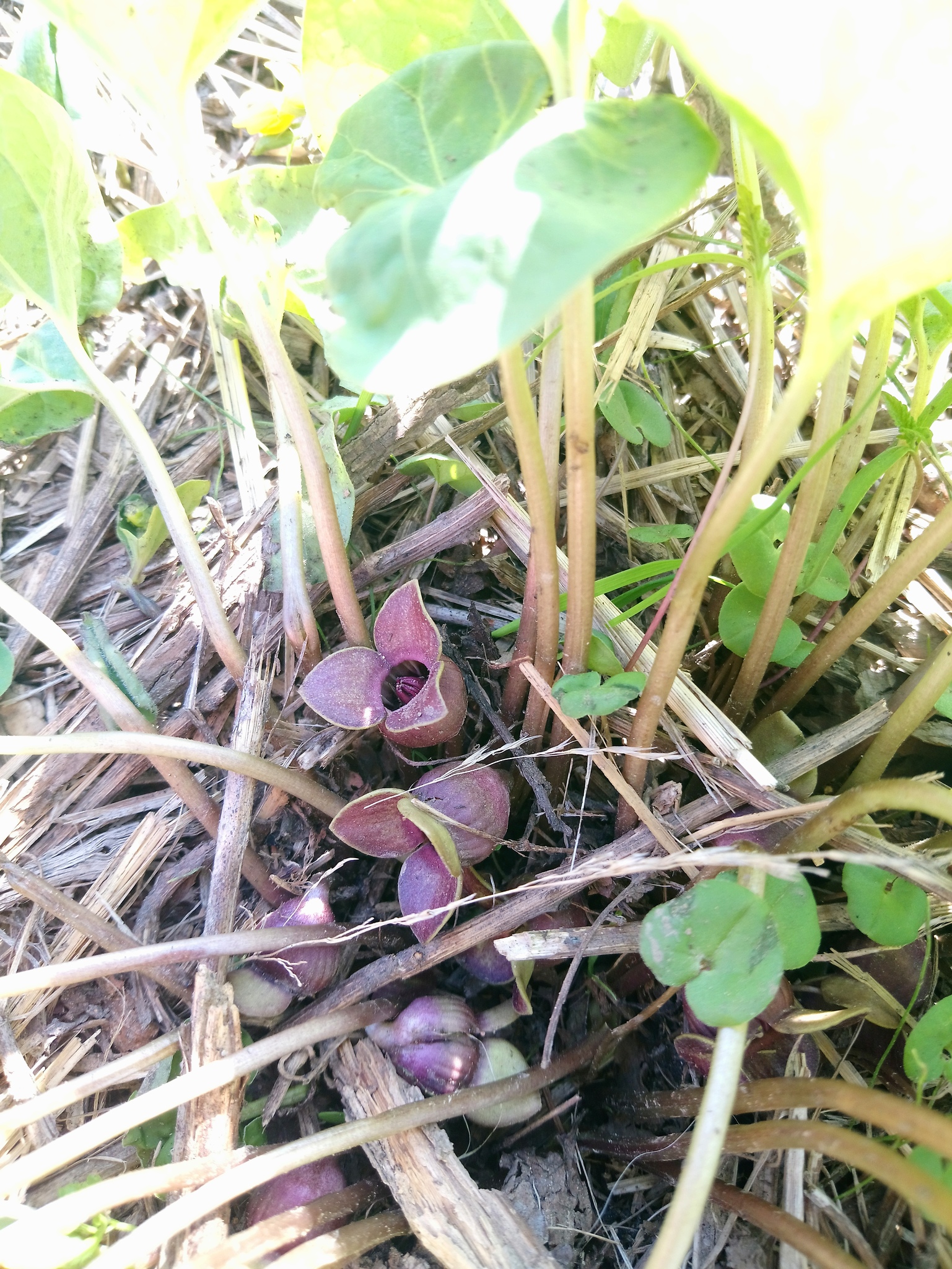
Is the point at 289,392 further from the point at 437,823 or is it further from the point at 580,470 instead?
the point at 437,823

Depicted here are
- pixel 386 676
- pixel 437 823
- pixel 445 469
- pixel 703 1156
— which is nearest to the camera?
pixel 703 1156

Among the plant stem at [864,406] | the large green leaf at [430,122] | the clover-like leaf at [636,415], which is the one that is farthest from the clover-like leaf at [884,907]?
the large green leaf at [430,122]

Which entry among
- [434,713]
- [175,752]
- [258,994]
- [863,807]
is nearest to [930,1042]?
[863,807]

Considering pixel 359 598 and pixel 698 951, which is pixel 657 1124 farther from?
pixel 359 598

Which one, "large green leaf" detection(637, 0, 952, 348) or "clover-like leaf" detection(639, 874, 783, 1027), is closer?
"large green leaf" detection(637, 0, 952, 348)

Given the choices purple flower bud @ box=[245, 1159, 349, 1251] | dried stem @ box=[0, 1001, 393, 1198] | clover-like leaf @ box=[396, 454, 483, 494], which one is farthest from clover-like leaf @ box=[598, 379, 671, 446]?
purple flower bud @ box=[245, 1159, 349, 1251]

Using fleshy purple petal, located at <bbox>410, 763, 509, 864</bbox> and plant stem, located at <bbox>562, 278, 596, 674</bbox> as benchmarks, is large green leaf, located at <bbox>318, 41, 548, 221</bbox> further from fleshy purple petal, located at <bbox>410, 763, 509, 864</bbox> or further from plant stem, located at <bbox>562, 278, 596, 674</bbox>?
fleshy purple petal, located at <bbox>410, 763, 509, 864</bbox>

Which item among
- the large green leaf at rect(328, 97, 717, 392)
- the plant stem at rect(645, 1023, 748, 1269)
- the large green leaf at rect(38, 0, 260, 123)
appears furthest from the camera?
the large green leaf at rect(38, 0, 260, 123)

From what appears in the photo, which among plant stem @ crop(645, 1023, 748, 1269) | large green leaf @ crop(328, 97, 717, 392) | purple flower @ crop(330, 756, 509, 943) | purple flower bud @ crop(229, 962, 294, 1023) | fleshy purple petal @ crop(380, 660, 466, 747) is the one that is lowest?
purple flower bud @ crop(229, 962, 294, 1023)
